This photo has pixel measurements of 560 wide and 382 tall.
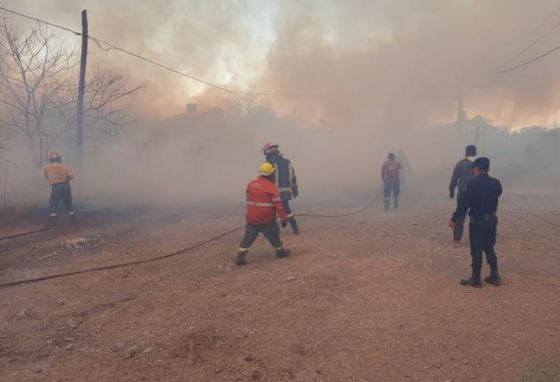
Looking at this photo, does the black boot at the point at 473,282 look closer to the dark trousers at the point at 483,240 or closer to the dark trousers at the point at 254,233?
the dark trousers at the point at 483,240

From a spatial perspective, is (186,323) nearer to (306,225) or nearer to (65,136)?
(306,225)

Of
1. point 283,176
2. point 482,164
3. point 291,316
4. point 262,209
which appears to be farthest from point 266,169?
point 482,164

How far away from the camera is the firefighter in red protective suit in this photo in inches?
250

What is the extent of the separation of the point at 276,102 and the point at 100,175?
13.6m

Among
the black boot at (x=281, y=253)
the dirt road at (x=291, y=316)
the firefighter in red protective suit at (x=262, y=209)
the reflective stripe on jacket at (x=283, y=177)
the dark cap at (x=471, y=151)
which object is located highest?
the dark cap at (x=471, y=151)

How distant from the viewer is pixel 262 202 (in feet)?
20.9

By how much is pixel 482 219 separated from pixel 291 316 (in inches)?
103

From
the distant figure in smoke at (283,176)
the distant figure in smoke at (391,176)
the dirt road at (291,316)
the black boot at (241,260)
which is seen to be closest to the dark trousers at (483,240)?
the dirt road at (291,316)

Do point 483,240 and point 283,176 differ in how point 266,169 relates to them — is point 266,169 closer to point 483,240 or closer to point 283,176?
point 283,176

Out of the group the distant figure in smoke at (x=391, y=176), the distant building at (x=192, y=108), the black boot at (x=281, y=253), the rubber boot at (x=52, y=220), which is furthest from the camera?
the distant building at (x=192, y=108)

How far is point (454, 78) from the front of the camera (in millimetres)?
25688

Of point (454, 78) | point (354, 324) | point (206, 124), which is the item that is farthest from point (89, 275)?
point (454, 78)

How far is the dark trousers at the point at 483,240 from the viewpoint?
5035mm

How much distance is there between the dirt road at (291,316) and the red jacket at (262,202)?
2.33 feet
